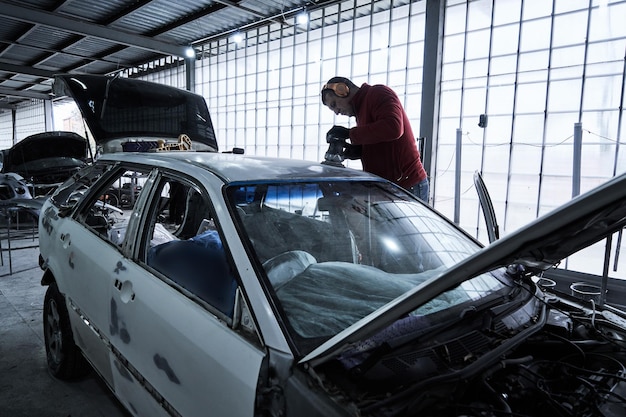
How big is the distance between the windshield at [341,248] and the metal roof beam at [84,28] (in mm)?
8478

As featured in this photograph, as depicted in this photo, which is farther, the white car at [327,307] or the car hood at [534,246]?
the white car at [327,307]

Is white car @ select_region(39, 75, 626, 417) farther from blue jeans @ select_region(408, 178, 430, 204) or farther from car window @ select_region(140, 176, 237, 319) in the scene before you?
blue jeans @ select_region(408, 178, 430, 204)

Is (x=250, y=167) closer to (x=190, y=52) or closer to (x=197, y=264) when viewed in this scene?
(x=197, y=264)

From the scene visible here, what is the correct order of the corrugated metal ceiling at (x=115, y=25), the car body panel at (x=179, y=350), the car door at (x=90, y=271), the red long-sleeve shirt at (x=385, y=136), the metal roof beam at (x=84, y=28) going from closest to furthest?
the car body panel at (x=179, y=350) → the car door at (x=90, y=271) → the red long-sleeve shirt at (x=385, y=136) → the metal roof beam at (x=84, y=28) → the corrugated metal ceiling at (x=115, y=25)

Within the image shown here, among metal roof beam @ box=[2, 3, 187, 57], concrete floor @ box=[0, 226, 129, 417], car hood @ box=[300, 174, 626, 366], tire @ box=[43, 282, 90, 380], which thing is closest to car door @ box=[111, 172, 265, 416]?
car hood @ box=[300, 174, 626, 366]

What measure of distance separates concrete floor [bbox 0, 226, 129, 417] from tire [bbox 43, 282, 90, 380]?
0.27ft

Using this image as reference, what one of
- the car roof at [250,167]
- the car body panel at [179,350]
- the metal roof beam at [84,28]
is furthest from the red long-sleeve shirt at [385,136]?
the metal roof beam at [84,28]

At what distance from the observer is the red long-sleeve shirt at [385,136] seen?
277cm

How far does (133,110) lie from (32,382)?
7.99ft

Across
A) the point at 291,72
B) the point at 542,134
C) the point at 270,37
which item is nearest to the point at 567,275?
the point at 542,134

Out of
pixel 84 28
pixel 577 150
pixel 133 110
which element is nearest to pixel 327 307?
pixel 133 110

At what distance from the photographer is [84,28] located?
8.41 meters

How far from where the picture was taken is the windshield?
A: 1.29m

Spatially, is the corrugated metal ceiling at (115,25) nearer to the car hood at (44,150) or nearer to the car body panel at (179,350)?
the car hood at (44,150)
